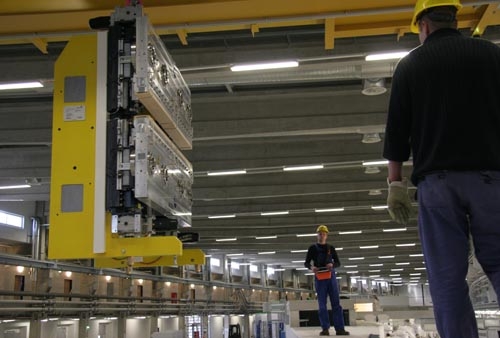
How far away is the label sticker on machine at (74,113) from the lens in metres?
5.46

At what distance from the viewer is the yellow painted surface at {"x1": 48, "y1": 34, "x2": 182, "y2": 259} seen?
5227 millimetres

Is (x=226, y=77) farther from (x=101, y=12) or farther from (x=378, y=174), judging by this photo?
(x=378, y=174)

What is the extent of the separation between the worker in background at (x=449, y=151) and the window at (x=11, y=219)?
17728 mm

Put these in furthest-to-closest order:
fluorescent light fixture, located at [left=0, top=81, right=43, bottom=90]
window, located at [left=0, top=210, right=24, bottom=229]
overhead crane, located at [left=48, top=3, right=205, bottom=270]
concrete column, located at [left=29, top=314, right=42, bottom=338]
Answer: window, located at [left=0, top=210, right=24, bottom=229] → concrete column, located at [left=29, top=314, right=42, bottom=338] → fluorescent light fixture, located at [left=0, top=81, right=43, bottom=90] → overhead crane, located at [left=48, top=3, right=205, bottom=270]

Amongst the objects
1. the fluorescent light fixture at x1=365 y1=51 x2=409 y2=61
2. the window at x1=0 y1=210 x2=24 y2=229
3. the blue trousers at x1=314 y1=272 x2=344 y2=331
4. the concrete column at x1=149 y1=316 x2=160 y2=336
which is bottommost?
the concrete column at x1=149 y1=316 x2=160 y2=336

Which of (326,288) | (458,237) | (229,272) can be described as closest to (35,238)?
(326,288)

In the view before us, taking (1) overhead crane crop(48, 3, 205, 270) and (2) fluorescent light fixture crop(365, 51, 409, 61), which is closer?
(1) overhead crane crop(48, 3, 205, 270)

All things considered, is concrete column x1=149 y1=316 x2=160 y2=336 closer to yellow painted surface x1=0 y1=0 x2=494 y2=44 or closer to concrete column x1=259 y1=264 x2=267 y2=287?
concrete column x1=259 y1=264 x2=267 y2=287

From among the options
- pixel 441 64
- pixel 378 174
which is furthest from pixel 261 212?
pixel 441 64

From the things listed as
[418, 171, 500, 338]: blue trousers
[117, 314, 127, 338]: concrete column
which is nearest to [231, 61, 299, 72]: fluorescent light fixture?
[418, 171, 500, 338]: blue trousers

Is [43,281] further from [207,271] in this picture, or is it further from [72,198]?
[72,198]

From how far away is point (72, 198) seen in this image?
17.4 ft

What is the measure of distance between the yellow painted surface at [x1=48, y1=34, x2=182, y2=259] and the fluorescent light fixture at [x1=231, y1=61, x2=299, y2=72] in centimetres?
364

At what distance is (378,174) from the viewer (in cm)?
1719
